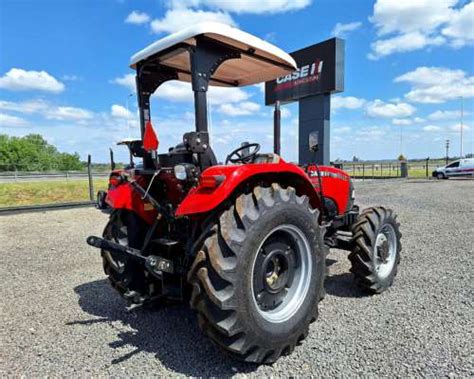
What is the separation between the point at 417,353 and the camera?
2494mm

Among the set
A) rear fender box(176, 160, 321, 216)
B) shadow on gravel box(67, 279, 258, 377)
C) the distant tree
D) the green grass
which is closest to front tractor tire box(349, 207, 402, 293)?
rear fender box(176, 160, 321, 216)

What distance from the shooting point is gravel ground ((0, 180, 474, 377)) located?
239 centimetres

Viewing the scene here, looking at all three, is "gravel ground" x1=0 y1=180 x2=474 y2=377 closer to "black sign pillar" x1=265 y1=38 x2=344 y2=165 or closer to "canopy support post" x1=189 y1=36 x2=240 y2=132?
"canopy support post" x1=189 y1=36 x2=240 y2=132

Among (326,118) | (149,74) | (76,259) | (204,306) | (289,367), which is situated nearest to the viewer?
(204,306)

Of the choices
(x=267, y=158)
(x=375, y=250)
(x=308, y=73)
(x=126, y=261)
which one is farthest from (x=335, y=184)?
(x=308, y=73)

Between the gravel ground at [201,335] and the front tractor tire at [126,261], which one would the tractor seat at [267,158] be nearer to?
the front tractor tire at [126,261]

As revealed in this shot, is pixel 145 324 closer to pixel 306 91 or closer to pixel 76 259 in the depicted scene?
pixel 76 259

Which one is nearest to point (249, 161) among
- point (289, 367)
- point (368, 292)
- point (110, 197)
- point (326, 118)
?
point (110, 197)

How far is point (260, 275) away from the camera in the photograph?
2.52 m

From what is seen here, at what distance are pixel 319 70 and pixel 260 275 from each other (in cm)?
1307

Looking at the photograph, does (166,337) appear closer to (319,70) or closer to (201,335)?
(201,335)

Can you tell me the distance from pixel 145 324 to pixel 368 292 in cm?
228

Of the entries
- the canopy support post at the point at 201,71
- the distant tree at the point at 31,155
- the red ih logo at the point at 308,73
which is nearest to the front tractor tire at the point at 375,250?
the canopy support post at the point at 201,71

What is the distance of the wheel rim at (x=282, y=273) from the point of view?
2518 millimetres
